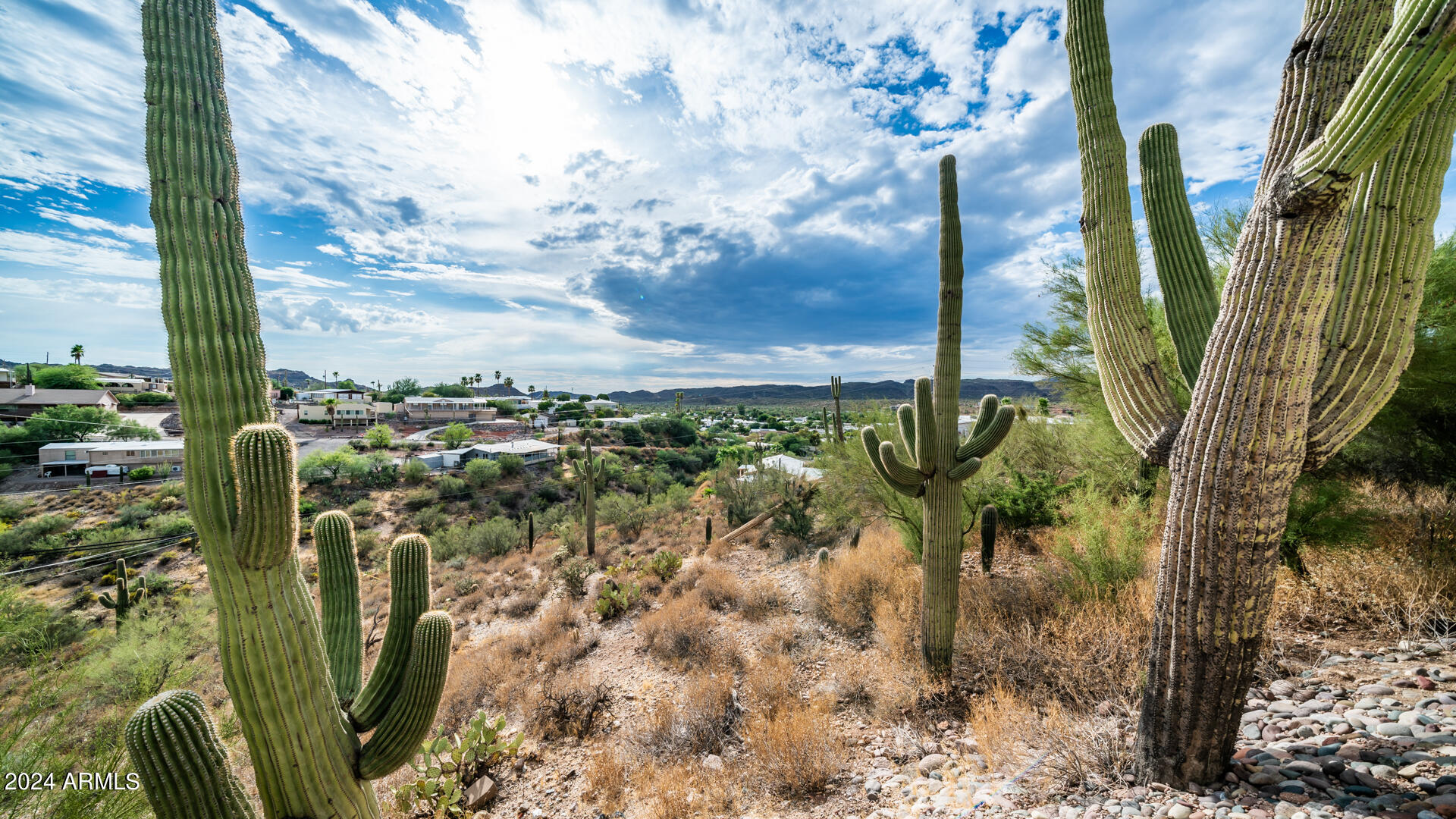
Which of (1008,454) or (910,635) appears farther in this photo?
(1008,454)

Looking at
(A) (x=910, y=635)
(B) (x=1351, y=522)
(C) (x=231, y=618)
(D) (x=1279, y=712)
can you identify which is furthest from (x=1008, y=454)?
(C) (x=231, y=618)

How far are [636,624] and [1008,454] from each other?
28.3 ft

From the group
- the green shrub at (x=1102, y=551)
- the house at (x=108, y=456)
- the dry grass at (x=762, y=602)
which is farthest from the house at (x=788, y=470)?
the house at (x=108, y=456)

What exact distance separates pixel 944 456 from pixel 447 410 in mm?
69490

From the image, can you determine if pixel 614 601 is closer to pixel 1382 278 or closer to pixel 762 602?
pixel 762 602

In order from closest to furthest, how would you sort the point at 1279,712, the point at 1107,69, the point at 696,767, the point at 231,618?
the point at 231,618, the point at 1279,712, the point at 1107,69, the point at 696,767

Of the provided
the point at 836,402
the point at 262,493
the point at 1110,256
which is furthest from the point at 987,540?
the point at 836,402

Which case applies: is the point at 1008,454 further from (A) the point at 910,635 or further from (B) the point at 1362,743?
(B) the point at 1362,743

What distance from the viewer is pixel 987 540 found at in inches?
269

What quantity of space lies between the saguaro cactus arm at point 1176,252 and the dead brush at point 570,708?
592cm

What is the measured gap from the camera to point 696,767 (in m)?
3.95

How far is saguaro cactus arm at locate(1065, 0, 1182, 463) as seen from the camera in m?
3.04

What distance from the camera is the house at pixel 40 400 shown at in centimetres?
2933

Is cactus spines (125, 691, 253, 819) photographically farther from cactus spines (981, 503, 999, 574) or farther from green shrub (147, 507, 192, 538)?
green shrub (147, 507, 192, 538)
